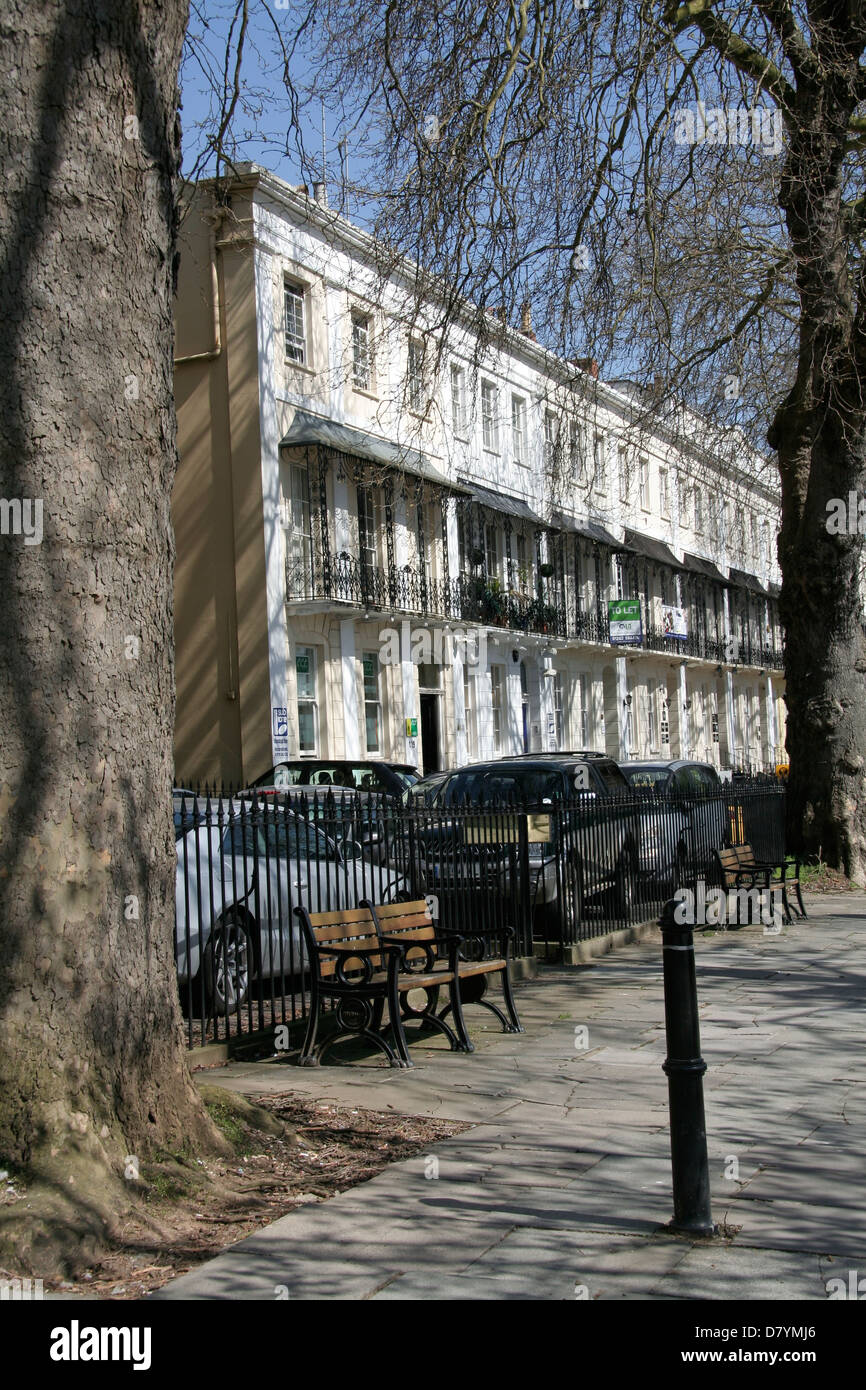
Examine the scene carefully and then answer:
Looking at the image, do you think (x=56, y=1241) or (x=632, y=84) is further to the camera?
(x=632, y=84)

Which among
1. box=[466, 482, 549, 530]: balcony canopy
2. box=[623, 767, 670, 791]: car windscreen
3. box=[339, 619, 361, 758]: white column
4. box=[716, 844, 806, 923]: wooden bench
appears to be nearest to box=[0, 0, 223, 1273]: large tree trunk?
box=[716, 844, 806, 923]: wooden bench

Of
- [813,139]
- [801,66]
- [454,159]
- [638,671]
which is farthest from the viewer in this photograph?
[638,671]

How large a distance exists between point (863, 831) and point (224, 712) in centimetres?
1164

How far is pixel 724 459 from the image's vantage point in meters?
20.4

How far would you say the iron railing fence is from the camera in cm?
873

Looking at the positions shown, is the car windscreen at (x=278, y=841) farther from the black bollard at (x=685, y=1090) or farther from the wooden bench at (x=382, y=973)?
the black bollard at (x=685, y=1090)

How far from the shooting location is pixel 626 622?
38.5 metres

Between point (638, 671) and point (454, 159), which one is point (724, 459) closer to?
point (454, 159)

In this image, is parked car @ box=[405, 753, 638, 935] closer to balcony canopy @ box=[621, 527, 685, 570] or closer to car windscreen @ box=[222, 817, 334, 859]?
car windscreen @ box=[222, 817, 334, 859]

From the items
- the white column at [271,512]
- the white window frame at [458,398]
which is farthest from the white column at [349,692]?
the white window frame at [458,398]

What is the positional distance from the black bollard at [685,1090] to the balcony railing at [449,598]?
19.9 metres

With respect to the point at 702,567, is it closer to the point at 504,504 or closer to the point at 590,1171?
the point at 504,504
